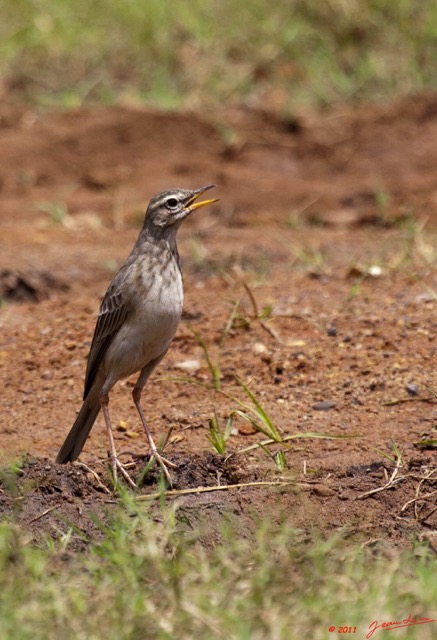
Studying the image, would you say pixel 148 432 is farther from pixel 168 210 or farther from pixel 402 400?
pixel 402 400

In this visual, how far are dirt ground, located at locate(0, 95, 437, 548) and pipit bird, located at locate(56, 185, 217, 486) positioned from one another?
0.21 meters

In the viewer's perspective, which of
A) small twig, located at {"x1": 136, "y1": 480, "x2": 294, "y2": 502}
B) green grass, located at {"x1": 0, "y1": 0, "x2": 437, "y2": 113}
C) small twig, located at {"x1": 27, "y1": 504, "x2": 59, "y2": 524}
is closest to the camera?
small twig, located at {"x1": 27, "y1": 504, "x2": 59, "y2": 524}

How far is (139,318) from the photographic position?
6379 mm

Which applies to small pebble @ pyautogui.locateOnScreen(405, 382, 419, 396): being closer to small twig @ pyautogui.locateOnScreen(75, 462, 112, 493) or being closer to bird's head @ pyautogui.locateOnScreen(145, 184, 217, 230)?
bird's head @ pyautogui.locateOnScreen(145, 184, 217, 230)

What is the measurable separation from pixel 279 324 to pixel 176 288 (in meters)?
1.64

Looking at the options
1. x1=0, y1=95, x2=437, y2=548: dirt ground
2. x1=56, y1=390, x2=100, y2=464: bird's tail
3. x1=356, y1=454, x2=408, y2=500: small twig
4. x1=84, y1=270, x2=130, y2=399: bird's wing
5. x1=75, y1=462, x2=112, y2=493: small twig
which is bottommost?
x1=0, y1=95, x2=437, y2=548: dirt ground

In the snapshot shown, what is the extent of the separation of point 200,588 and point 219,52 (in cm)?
1039

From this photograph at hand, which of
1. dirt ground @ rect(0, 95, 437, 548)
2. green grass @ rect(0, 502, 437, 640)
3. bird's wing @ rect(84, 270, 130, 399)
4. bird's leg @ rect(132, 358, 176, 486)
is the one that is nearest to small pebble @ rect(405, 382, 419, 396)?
dirt ground @ rect(0, 95, 437, 548)

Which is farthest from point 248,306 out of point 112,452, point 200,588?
point 200,588

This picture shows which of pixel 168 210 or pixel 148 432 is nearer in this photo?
pixel 148 432

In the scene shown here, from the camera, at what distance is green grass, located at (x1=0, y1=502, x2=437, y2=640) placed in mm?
4250

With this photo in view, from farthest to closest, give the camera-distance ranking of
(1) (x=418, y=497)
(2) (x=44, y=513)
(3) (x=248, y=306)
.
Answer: (3) (x=248, y=306), (1) (x=418, y=497), (2) (x=44, y=513)

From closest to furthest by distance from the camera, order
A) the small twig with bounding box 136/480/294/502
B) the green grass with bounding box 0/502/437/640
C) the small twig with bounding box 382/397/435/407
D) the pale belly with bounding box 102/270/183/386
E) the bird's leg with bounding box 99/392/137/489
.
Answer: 1. the green grass with bounding box 0/502/437/640
2. the small twig with bounding box 136/480/294/502
3. the bird's leg with bounding box 99/392/137/489
4. the pale belly with bounding box 102/270/183/386
5. the small twig with bounding box 382/397/435/407

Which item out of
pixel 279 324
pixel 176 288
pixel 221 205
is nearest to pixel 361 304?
pixel 279 324
